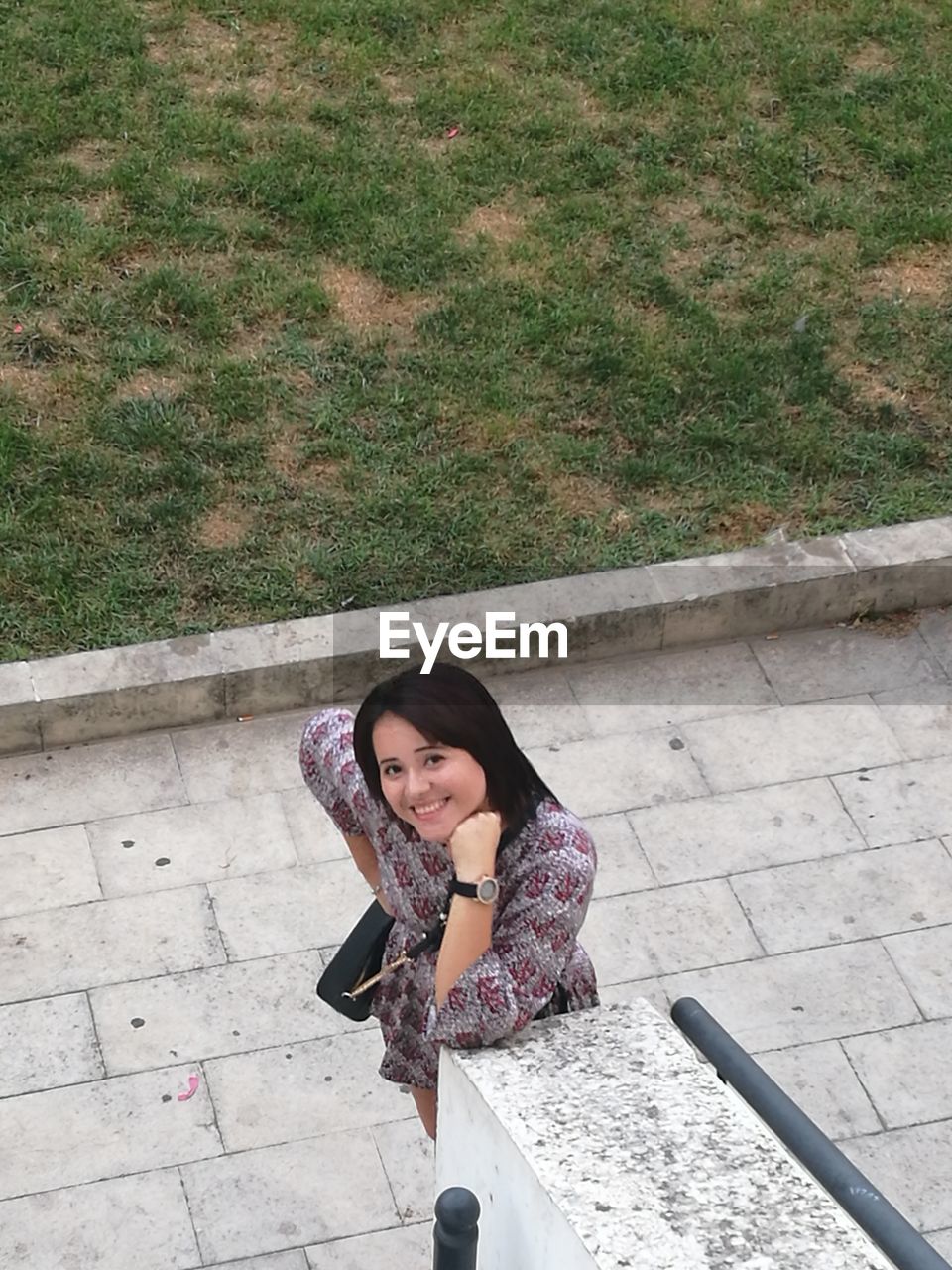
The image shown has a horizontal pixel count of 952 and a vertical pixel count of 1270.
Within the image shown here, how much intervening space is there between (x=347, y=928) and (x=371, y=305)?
2933 mm

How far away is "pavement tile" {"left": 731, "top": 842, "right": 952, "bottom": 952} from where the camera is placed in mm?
5508

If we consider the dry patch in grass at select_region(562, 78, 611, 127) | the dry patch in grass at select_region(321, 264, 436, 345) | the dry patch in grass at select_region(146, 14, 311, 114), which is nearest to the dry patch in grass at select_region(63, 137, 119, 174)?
the dry patch in grass at select_region(146, 14, 311, 114)

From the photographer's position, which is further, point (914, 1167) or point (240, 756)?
point (240, 756)

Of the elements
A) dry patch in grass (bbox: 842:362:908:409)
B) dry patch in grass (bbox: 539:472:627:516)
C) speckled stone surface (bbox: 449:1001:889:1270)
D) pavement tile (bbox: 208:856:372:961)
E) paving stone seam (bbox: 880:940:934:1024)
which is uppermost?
speckled stone surface (bbox: 449:1001:889:1270)

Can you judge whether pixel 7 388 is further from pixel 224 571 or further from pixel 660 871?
pixel 660 871

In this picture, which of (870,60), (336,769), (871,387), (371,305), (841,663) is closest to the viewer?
(336,769)

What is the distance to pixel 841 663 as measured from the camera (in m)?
6.40

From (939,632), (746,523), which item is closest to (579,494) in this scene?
(746,523)

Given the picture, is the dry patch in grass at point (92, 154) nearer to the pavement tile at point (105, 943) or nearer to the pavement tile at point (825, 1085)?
the pavement tile at point (105, 943)

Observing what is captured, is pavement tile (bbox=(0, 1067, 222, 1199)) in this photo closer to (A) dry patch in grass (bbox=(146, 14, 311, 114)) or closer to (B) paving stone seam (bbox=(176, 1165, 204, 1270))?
(B) paving stone seam (bbox=(176, 1165, 204, 1270))

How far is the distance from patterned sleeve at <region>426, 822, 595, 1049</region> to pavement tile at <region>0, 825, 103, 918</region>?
94.1 inches

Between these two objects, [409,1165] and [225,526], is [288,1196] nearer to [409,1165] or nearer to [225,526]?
[409,1165]

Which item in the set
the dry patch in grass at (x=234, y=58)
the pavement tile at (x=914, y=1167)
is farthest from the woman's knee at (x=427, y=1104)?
the dry patch in grass at (x=234, y=58)

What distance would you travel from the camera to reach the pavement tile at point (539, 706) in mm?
6070
